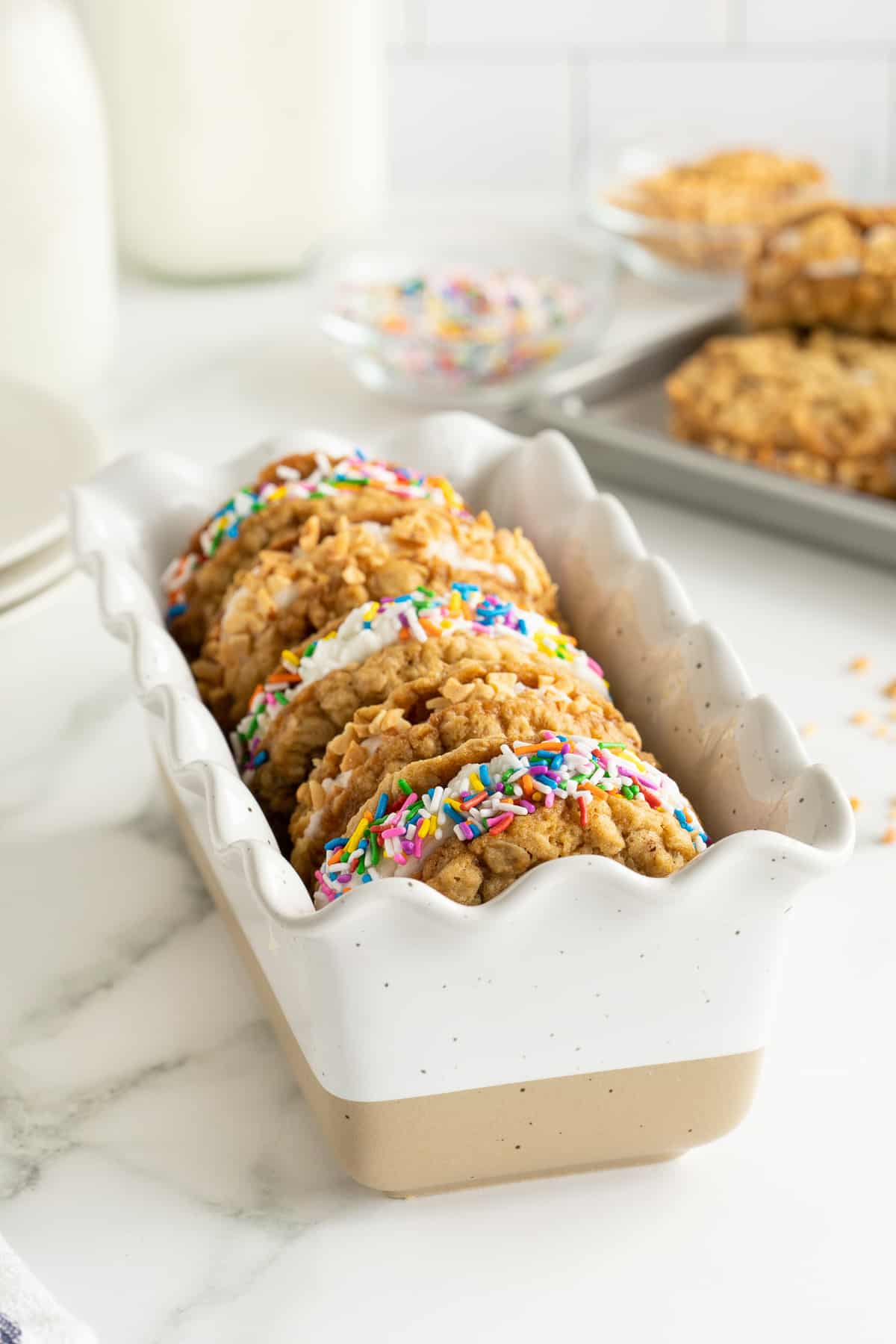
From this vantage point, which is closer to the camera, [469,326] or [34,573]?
[34,573]

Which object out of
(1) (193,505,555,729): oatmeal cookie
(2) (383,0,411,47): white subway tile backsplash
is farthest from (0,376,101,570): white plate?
(2) (383,0,411,47): white subway tile backsplash

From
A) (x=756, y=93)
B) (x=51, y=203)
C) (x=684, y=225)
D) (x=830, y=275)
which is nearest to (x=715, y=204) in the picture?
(x=684, y=225)

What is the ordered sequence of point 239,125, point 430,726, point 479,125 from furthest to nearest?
point 479,125 → point 239,125 → point 430,726

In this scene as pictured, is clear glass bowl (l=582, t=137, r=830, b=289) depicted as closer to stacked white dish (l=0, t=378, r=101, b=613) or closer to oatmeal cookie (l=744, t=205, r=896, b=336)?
oatmeal cookie (l=744, t=205, r=896, b=336)

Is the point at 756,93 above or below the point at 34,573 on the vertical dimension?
above

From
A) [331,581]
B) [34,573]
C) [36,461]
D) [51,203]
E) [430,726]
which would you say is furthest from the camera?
[51,203]

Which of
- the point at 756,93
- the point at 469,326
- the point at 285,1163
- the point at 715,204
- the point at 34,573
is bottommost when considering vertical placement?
the point at 285,1163

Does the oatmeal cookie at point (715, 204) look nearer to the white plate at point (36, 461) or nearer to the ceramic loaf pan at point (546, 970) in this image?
the white plate at point (36, 461)

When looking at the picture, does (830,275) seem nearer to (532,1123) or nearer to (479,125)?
(479,125)
